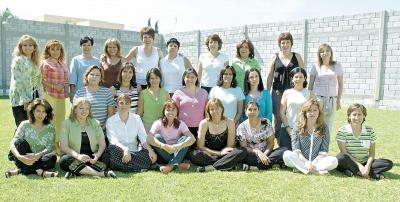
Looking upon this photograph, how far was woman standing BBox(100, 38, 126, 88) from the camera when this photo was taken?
19.9ft

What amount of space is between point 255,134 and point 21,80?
11.3 ft

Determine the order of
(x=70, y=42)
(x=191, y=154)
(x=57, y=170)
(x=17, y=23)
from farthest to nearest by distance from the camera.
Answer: (x=70, y=42) → (x=17, y=23) → (x=191, y=154) → (x=57, y=170)

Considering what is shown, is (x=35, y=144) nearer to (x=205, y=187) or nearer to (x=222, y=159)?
(x=205, y=187)

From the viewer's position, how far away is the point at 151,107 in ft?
19.1

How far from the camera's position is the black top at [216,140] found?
550cm

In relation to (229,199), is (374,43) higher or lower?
higher

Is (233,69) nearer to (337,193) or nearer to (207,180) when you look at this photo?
(207,180)

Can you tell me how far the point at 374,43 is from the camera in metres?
15.1

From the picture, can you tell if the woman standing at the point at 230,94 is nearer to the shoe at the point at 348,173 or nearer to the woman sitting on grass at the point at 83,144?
the shoe at the point at 348,173

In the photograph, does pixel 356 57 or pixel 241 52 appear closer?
pixel 241 52

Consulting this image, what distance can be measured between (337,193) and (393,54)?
12.2 meters

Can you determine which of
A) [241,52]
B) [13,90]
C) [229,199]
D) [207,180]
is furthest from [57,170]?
[241,52]

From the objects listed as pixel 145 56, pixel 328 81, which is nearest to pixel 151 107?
pixel 145 56

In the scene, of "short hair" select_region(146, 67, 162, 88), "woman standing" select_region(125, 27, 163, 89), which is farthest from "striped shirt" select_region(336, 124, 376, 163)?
"woman standing" select_region(125, 27, 163, 89)
